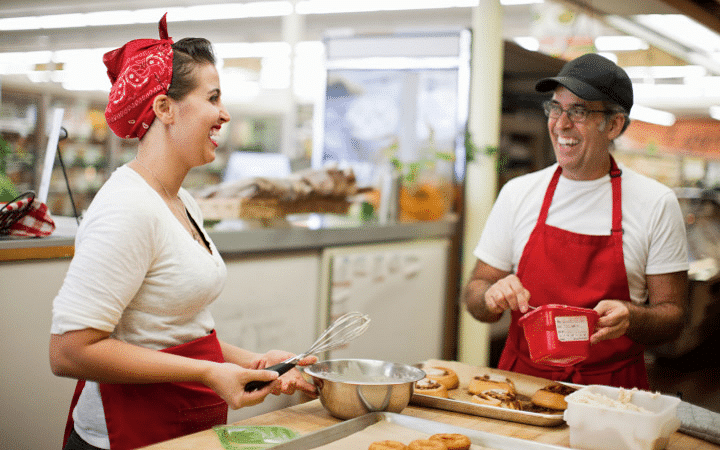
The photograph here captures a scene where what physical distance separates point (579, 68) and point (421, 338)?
8.17 ft

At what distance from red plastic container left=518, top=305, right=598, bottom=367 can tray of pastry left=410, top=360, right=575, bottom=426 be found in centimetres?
14

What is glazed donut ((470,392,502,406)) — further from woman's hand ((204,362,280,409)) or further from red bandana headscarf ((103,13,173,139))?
red bandana headscarf ((103,13,173,139))

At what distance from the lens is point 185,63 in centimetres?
146

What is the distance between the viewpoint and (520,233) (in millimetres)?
2174

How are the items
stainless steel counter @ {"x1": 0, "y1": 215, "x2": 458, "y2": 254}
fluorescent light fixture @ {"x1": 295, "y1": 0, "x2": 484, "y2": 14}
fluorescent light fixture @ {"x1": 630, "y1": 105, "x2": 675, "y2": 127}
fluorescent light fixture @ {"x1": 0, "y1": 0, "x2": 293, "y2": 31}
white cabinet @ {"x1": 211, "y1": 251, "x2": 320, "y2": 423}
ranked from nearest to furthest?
stainless steel counter @ {"x1": 0, "y1": 215, "x2": 458, "y2": 254} < white cabinet @ {"x1": 211, "y1": 251, "x2": 320, "y2": 423} < fluorescent light fixture @ {"x1": 630, "y1": 105, "x2": 675, "y2": 127} < fluorescent light fixture @ {"x1": 0, "y1": 0, "x2": 293, "y2": 31} < fluorescent light fixture @ {"x1": 295, "y1": 0, "x2": 484, "y2": 14}

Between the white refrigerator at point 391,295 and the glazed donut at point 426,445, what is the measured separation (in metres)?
2.11

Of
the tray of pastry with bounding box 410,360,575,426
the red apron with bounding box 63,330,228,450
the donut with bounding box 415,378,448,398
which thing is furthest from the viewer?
the donut with bounding box 415,378,448,398

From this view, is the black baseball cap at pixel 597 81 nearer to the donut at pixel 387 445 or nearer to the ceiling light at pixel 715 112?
the donut at pixel 387 445

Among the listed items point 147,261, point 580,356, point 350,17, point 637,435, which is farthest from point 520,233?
point 350,17

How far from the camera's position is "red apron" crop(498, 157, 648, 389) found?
77.7 inches

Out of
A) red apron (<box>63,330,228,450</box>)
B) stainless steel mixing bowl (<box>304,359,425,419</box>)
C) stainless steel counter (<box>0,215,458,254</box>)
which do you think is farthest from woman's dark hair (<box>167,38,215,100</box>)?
stainless steel counter (<box>0,215,458,254</box>)

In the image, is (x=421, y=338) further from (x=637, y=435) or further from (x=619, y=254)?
(x=637, y=435)

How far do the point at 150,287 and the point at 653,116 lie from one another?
383 centimetres

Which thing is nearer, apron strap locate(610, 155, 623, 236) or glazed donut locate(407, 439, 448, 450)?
glazed donut locate(407, 439, 448, 450)
